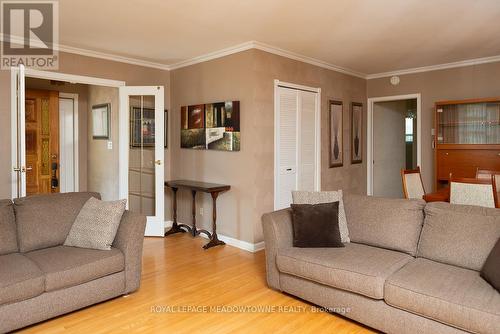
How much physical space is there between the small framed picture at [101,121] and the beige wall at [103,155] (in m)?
0.06

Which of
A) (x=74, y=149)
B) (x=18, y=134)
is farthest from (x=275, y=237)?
(x=74, y=149)

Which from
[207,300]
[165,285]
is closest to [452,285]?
[207,300]

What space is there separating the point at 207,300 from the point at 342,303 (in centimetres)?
108

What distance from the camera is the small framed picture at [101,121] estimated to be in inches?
218

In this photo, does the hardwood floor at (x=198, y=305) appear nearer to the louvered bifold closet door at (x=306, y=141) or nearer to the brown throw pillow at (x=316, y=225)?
the brown throw pillow at (x=316, y=225)

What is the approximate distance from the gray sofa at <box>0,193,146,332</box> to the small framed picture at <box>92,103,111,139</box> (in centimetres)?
245

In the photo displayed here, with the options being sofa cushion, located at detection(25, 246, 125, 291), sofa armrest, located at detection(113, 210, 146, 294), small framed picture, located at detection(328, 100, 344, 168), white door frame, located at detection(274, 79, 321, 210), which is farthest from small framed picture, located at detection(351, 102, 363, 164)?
sofa cushion, located at detection(25, 246, 125, 291)

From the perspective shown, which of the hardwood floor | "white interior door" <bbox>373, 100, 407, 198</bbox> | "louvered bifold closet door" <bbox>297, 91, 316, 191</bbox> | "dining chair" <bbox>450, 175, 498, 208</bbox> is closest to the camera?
the hardwood floor

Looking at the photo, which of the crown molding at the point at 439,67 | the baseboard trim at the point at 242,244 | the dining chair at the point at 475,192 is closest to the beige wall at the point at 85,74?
the baseboard trim at the point at 242,244

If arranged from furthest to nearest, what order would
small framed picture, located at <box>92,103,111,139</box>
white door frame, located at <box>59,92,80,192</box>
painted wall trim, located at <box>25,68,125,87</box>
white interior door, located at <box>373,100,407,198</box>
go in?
white interior door, located at <box>373,100,407,198</box> < white door frame, located at <box>59,92,80,192</box> < small framed picture, located at <box>92,103,111,139</box> < painted wall trim, located at <box>25,68,125,87</box>

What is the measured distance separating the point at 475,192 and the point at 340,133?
2.49 m

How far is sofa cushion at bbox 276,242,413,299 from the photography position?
7.89 ft

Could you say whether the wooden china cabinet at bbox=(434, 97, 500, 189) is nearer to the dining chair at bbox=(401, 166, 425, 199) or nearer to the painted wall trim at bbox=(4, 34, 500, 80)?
the painted wall trim at bbox=(4, 34, 500, 80)

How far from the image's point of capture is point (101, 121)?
5715 mm
